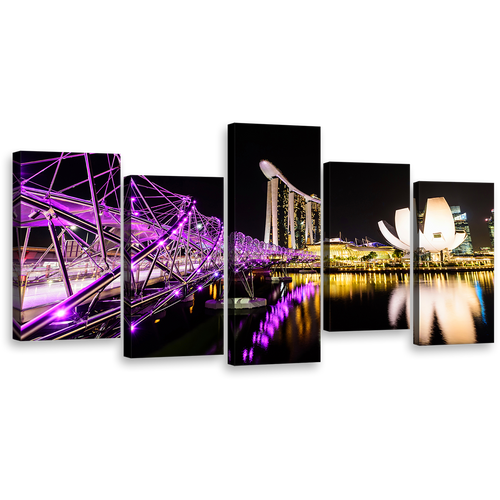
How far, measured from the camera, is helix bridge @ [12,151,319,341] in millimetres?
4605

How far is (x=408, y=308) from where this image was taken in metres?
5.25

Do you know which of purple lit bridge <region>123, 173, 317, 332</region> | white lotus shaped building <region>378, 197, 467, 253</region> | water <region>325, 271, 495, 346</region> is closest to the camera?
purple lit bridge <region>123, 173, 317, 332</region>

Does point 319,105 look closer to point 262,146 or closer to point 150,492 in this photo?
point 262,146

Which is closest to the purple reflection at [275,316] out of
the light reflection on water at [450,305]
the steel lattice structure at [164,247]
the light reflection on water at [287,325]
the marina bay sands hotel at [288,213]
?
the light reflection on water at [287,325]

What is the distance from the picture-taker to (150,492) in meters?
2.29

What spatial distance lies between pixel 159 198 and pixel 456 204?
5.59m

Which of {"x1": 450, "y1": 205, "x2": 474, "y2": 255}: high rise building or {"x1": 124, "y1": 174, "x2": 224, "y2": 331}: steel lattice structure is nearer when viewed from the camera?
{"x1": 124, "y1": 174, "x2": 224, "y2": 331}: steel lattice structure

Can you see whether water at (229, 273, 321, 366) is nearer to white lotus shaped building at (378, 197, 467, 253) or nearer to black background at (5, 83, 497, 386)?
black background at (5, 83, 497, 386)

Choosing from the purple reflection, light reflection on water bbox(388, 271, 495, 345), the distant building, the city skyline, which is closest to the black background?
the city skyline

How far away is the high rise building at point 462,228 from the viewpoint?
5.68m

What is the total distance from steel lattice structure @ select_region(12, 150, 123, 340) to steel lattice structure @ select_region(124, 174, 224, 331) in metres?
0.33

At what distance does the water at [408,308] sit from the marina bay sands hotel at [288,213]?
110cm

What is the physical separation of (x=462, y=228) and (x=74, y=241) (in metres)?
7.13

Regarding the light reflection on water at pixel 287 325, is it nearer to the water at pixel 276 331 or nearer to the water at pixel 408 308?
the water at pixel 276 331
